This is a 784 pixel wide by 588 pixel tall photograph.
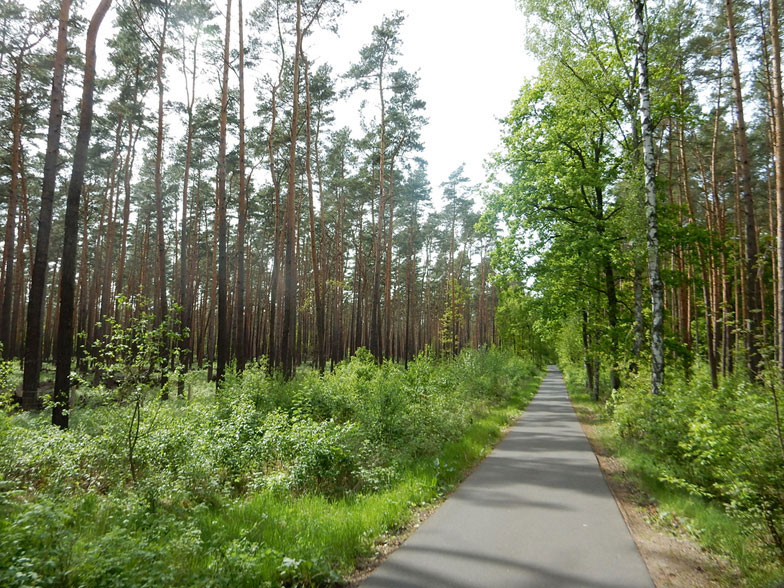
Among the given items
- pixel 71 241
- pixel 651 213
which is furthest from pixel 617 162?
pixel 71 241

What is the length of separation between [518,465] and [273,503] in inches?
187

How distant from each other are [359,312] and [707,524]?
25019 mm

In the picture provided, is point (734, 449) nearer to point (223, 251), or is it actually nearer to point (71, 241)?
point (71, 241)

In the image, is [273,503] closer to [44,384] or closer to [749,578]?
[749,578]

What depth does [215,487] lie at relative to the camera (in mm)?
5844

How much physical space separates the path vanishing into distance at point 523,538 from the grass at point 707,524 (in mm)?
647

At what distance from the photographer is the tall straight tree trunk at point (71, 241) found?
29.0ft

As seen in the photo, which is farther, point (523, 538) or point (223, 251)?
point (223, 251)

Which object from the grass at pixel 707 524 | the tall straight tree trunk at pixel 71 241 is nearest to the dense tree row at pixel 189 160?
the tall straight tree trunk at pixel 71 241

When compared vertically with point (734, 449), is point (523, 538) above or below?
below

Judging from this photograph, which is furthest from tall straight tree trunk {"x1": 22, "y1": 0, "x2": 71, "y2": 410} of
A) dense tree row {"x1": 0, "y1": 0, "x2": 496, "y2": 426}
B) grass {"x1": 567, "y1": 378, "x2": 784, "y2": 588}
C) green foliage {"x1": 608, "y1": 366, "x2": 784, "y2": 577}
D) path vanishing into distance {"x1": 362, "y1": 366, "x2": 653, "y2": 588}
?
green foliage {"x1": 608, "y1": 366, "x2": 784, "y2": 577}

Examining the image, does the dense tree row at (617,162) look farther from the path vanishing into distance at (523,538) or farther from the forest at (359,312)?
the path vanishing into distance at (523,538)

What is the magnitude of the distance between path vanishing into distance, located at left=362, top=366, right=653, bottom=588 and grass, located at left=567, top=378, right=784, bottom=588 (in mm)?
647

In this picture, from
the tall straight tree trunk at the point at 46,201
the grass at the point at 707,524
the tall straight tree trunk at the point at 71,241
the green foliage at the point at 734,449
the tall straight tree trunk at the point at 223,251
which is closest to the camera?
the grass at the point at 707,524
